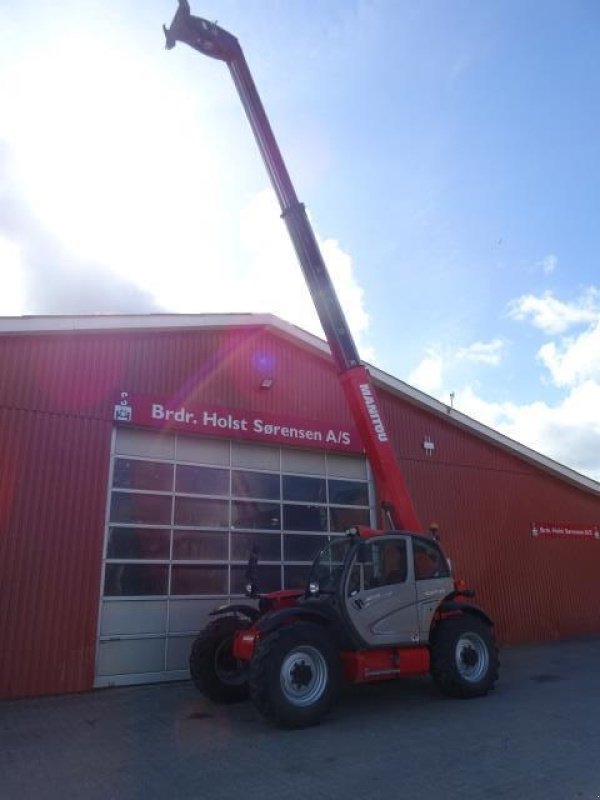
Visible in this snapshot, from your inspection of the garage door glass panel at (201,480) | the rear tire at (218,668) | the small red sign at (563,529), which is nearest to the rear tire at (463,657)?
the rear tire at (218,668)

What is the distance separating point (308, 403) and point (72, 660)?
21.3 feet

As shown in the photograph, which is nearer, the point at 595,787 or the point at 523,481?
the point at 595,787

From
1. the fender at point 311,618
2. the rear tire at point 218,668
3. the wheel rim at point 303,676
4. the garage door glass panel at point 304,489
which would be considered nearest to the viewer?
the wheel rim at point 303,676

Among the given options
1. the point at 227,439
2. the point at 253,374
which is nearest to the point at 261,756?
the point at 227,439

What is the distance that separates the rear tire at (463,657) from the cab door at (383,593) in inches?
19.2

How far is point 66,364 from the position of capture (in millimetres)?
10766

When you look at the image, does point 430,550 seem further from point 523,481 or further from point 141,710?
point 523,481

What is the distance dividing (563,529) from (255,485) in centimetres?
987

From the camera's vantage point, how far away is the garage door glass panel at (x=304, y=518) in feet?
41.0

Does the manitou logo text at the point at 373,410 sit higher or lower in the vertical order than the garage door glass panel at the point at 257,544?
higher

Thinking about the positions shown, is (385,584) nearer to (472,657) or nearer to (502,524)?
(472,657)

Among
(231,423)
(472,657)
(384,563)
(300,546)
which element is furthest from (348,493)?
(472,657)

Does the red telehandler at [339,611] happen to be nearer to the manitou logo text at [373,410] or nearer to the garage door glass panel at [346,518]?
the manitou logo text at [373,410]

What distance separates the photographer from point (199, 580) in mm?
11312
